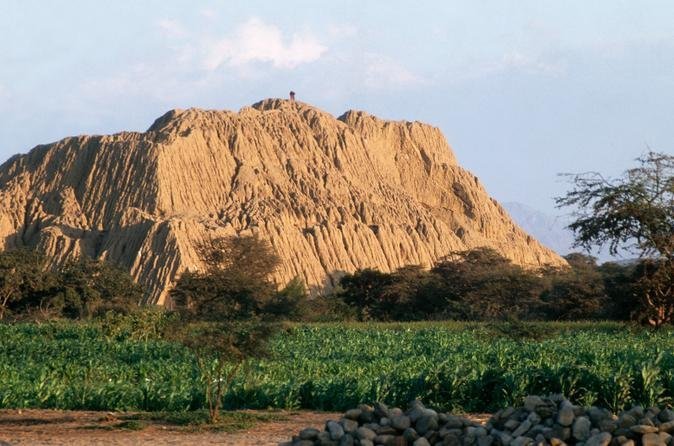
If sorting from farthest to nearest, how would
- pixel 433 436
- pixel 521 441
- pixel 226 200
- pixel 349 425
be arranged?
1. pixel 226 200
2. pixel 349 425
3. pixel 433 436
4. pixel 521 441

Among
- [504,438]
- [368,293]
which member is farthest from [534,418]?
[368,293]

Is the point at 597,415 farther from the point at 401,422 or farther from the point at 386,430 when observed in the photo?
the point at 386,430

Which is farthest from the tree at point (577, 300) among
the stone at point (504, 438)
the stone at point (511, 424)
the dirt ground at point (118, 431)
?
the stone at point (504, 438)

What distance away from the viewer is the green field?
1645cm

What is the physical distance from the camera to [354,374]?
816 inches

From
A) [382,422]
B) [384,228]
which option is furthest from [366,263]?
[382,422]

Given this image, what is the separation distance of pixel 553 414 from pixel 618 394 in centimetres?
524

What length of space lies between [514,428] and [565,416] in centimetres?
57

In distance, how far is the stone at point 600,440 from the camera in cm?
988

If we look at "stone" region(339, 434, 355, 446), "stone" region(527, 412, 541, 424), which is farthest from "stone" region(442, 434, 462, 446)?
"stone" region(339, 434, 355, 446)

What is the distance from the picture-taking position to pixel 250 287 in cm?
6291

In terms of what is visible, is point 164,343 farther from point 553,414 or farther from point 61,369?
point 553,414

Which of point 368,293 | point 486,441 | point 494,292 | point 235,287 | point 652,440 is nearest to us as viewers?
point 652,440

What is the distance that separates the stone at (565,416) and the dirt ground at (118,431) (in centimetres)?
422
